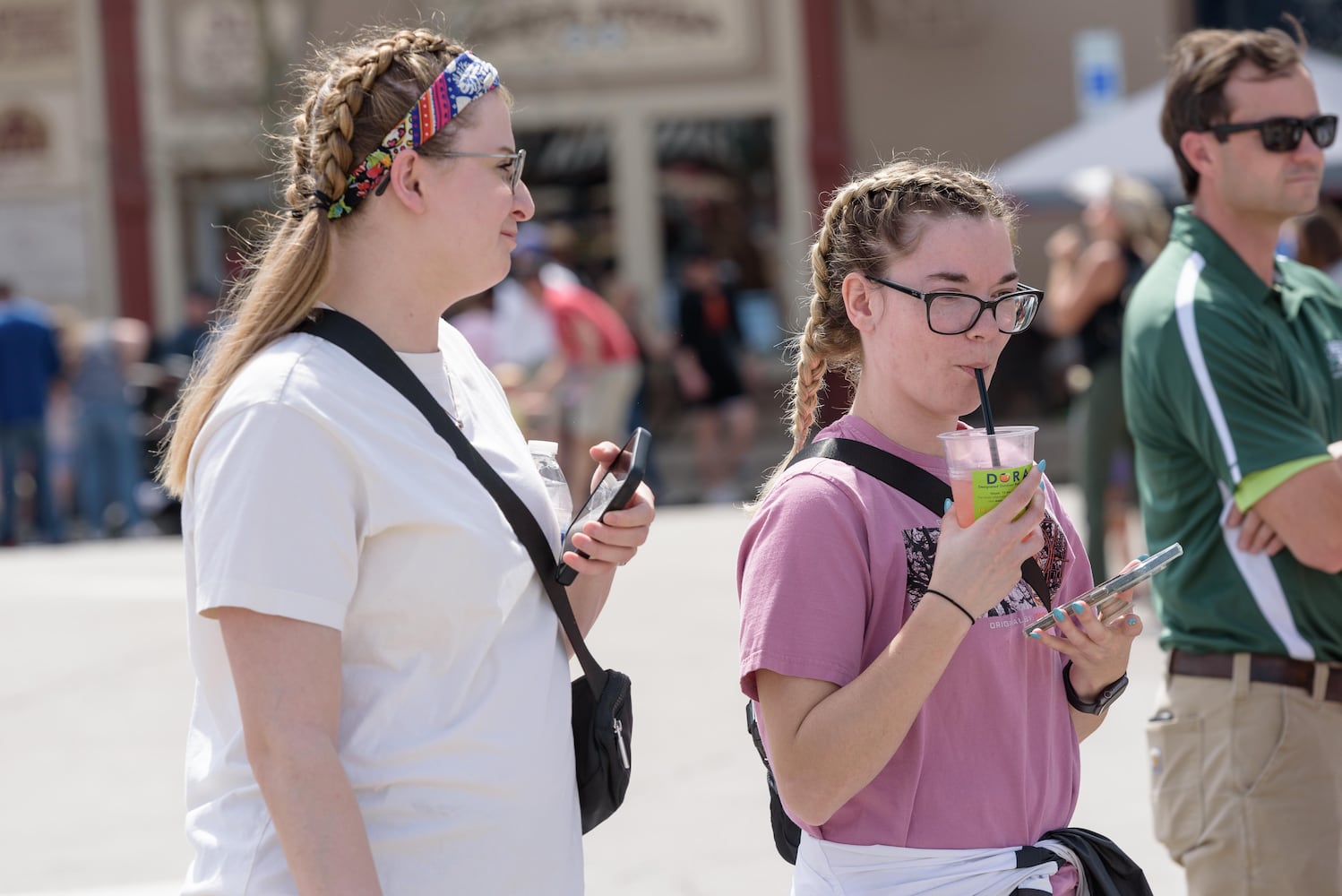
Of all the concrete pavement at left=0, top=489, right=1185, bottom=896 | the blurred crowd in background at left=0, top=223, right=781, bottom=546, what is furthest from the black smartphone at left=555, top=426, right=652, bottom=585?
the blurred crowd in background at left=0, top=223, right=781, bottom=546

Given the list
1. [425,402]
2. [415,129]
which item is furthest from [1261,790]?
[415,129]

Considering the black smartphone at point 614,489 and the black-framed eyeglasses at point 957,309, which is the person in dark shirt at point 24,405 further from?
the black-framed eyeglasses at point 957,309

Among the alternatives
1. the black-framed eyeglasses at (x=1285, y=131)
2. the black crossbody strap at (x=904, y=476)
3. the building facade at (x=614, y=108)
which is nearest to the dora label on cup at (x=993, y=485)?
the black crossbody strap at (x=904, y=476)

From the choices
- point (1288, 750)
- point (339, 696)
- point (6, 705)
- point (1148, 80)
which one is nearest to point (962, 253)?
point (339, 696)

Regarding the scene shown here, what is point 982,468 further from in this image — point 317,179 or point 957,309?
point 317,179

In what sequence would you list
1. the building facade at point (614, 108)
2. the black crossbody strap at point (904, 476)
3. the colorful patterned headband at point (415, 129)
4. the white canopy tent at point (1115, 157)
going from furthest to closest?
1. the building facade at point (614, 108)
2. the white canopy tent at point (1115, 157)
3. the black crossbody strap at point (904, 476)
4. the colorful patterned headband at point (415, 129)

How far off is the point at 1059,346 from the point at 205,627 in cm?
1492

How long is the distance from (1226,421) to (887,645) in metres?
1.16

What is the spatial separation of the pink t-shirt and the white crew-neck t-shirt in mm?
342

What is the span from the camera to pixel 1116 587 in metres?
2.24

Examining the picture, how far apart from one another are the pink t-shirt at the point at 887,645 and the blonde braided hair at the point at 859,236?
17cm

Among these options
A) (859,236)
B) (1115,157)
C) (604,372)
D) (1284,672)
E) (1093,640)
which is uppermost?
(1115,157)

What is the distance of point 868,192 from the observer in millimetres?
2457

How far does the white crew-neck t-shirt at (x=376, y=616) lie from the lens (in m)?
2.03
